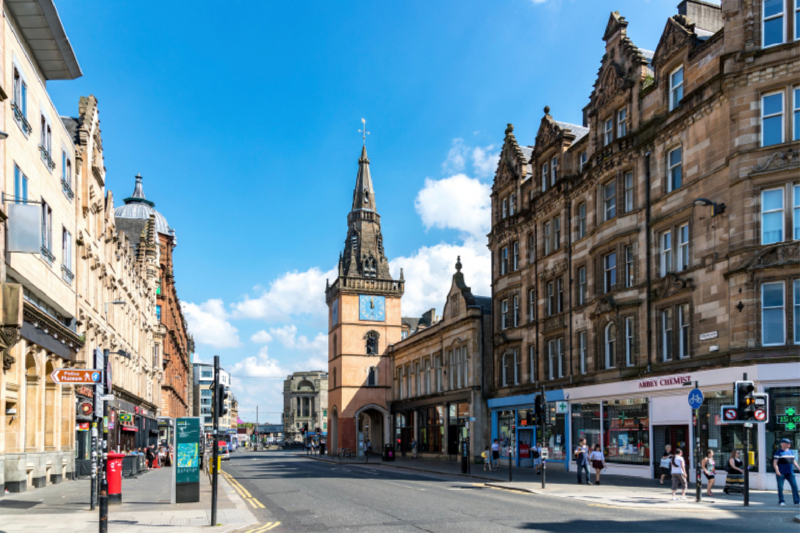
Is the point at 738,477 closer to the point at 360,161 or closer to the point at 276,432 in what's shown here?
the point at 360,161

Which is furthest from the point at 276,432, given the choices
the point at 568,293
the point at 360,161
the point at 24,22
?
the point at 24,22

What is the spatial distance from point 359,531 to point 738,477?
13.3 m

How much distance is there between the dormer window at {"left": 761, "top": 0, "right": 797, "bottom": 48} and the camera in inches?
985

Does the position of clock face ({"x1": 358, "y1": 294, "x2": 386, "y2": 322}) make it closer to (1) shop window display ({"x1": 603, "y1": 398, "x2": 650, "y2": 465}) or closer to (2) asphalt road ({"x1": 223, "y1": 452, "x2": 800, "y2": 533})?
(1) shop window display ({"x1": 603, "y1": 398, "x2": 650, "y2": 465})

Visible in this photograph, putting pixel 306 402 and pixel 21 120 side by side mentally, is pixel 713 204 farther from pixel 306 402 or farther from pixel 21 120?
pixel 306 402

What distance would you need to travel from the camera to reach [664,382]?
28.8m

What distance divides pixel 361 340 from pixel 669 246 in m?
50.0

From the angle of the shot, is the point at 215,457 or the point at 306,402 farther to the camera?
the point at 306,402

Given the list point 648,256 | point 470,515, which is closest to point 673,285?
point 648,256

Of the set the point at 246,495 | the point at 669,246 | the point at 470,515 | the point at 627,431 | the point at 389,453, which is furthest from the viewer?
the point at 389,453

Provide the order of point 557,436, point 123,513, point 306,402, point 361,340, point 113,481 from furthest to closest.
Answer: point 306,402
point 361,340
point 557,436
point 113,481
point 123,513

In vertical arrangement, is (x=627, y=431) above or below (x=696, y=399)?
below

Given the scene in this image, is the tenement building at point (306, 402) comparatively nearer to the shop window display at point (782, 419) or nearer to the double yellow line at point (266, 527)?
the shop window display at point (782, 419)

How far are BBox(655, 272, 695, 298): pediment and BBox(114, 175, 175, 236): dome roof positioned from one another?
197 feet
